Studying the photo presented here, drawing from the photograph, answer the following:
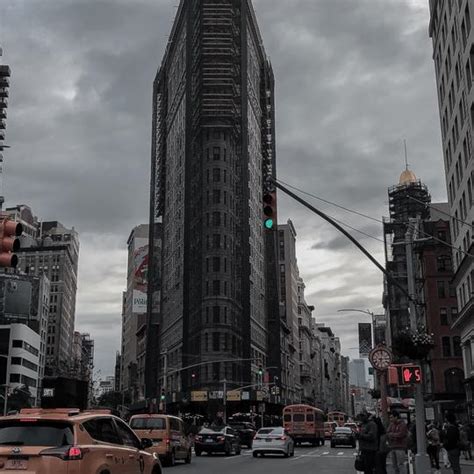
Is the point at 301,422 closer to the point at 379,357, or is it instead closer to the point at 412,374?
the point at 379,357

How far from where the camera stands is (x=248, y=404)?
313ft

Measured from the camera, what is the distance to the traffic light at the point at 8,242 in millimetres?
13606

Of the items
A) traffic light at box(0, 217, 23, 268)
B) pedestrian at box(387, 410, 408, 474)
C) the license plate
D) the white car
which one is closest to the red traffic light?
pedestrian at box(387, 410, 408, 474)

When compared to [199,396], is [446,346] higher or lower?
higher

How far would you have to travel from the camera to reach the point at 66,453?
30.0 feet

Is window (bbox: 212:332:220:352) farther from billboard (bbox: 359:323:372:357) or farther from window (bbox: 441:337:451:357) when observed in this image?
window (bbox: 441:337:451:357)

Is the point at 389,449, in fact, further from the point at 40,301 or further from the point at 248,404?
the point at 40,301

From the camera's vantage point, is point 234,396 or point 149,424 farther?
point 234,396

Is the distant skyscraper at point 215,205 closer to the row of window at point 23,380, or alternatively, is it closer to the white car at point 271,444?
the row of window at point 23,380

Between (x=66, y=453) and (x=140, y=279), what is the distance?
161 m

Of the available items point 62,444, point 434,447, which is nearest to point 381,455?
point 62,444

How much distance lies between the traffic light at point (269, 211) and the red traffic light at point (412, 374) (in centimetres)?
663

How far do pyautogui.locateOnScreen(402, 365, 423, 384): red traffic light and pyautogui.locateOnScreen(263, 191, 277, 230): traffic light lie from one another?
6.63 meters

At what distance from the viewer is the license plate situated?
9.09m
